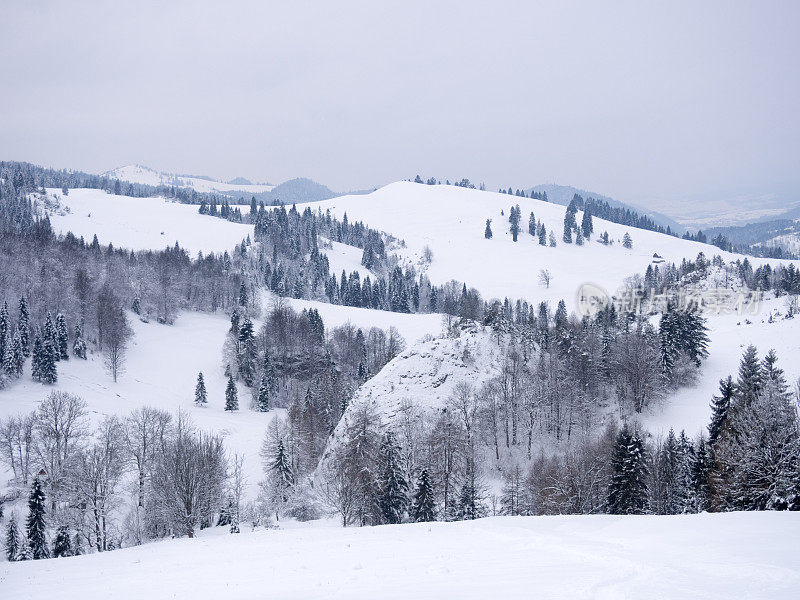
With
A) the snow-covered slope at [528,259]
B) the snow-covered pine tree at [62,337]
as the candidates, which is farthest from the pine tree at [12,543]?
the snow-covered slope at [528,259]

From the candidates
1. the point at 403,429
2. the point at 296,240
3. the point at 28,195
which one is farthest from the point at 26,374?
the point at 28,195

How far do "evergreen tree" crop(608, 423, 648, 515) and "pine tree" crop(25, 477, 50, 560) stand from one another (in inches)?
1601

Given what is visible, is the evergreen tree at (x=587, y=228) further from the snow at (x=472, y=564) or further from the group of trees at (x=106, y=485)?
the snow at (x=472, y=564)

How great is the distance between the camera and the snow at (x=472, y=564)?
12.2 m

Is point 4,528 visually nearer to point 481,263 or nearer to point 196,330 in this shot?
point 196,330

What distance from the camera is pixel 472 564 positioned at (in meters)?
15.0

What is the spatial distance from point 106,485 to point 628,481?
38.5 meters

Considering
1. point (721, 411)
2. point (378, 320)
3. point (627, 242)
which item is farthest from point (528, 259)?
point (721, 411)

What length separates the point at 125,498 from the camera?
4481 cm

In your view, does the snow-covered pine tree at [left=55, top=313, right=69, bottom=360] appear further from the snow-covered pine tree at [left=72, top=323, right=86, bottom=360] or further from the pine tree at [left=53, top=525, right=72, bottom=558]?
the pine tree at [left=53, top=525, right=72, bottom=558]

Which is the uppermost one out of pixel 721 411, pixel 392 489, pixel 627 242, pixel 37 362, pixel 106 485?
pixel 627 242

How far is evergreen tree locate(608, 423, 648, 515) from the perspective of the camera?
113 feet

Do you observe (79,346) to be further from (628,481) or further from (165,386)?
(628,481)

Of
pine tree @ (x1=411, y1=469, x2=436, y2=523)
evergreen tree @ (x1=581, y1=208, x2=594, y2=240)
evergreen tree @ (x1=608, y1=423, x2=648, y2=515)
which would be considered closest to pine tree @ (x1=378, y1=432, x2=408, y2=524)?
pine tree @ (x1=411, y1=469, x2=436, y2=523)
